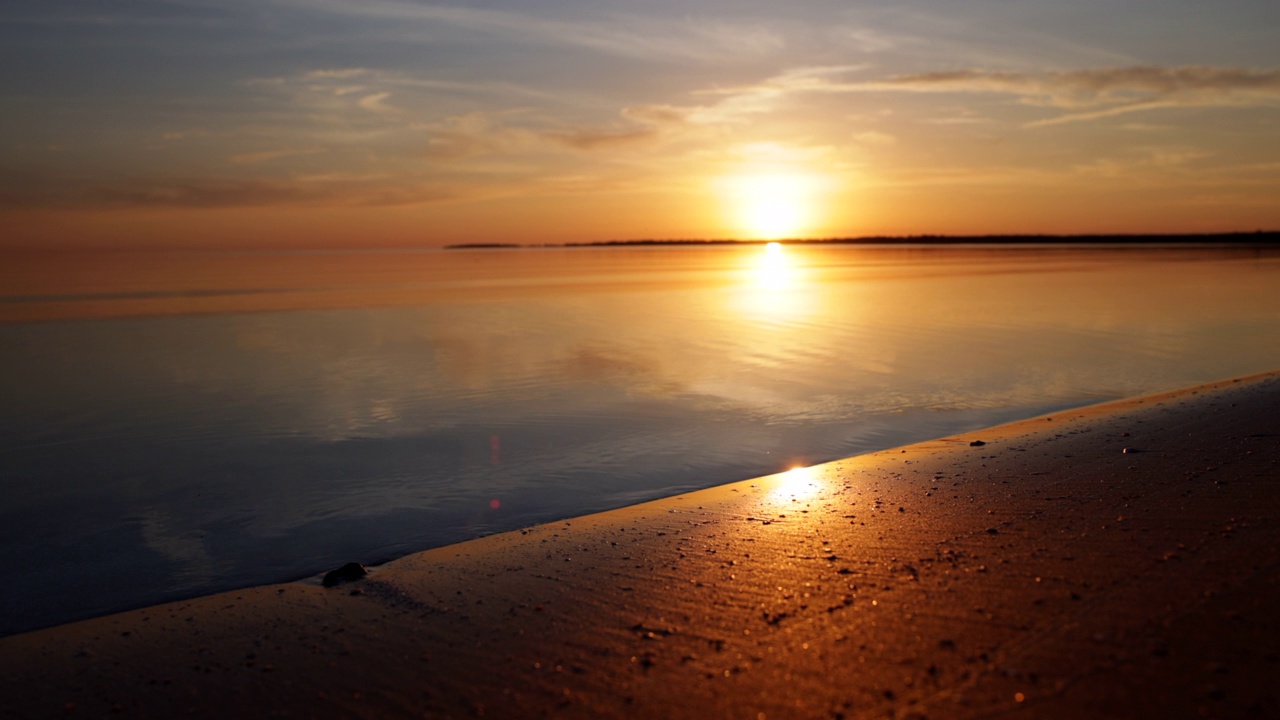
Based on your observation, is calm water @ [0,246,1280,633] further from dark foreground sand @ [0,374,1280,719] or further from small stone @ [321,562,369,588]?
dark foreground sand @ [0,374,1280,719]

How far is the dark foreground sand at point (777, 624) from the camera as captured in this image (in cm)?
383

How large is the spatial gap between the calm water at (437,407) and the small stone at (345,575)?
519 millimetres

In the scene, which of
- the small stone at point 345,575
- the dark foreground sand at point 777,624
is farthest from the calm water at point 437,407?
the dark foreground sand at point 777,624

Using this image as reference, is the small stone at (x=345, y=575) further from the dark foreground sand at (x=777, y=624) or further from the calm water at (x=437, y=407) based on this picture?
the calm water at (x=437, y=407)

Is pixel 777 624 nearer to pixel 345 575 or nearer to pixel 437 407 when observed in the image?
pixel 345 575

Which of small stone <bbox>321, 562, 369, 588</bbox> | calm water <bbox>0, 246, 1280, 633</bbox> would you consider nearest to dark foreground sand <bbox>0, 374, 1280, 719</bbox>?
small stone <bbox>321, 562, 369, 588</bbox>

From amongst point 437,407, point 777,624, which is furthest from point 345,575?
point 437,407

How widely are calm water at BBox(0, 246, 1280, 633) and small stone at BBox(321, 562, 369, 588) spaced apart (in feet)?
1.70

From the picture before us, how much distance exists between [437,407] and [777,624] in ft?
30.1

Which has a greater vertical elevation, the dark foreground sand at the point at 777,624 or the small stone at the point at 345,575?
the dark foreground sand at the point at 777,624

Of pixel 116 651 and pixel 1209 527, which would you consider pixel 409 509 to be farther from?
pixel 1209 527

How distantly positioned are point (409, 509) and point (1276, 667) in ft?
21.8

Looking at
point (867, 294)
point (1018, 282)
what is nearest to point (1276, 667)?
point (867, 294)

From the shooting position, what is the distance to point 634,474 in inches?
356
